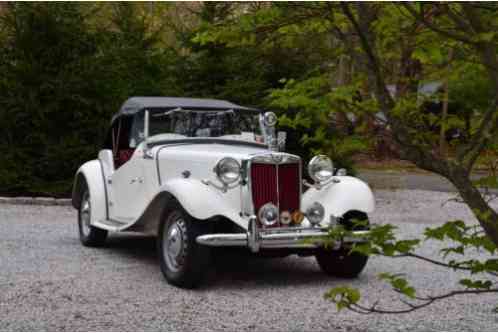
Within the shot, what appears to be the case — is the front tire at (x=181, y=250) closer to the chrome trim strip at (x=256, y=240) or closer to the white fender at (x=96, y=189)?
the chrome trim strip at (x=256, y=240)

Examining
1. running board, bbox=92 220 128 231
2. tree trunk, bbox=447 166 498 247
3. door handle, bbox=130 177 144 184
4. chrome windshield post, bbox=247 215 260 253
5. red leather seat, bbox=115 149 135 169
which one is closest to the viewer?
tree trunk, bbox=447 166 498 247

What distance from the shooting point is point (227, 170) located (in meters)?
6.83

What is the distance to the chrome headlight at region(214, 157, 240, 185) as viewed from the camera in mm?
6805

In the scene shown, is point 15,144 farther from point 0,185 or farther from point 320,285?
point 320,285

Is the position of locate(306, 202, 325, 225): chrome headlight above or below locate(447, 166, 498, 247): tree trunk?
below

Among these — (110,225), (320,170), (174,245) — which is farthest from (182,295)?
(110,225)

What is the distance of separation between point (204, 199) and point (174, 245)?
57 centimetres

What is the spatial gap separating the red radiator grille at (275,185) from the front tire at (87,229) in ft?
8.99

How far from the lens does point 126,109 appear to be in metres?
8.56

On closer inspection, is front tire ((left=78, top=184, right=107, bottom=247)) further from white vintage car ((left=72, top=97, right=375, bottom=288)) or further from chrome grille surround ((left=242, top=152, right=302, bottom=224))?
chrome grille surround ((left=242, top=152, right=302, bottom=224))

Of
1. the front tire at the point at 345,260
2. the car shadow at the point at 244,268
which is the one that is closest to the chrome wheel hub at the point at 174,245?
the car shadow at the point at 244,268

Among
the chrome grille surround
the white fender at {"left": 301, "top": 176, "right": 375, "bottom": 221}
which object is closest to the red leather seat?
the chrome grille surround

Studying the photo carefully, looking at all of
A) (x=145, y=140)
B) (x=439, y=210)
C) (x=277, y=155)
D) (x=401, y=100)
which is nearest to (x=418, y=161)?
(x=401, y=100)

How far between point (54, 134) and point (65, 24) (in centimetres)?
200
